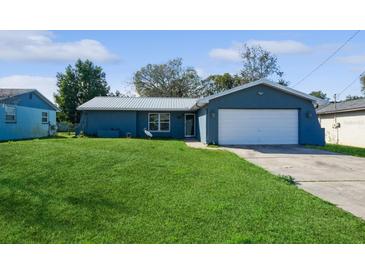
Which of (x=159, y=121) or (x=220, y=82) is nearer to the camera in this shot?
(x=159, y=121)

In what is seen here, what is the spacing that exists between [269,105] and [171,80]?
30.0 m

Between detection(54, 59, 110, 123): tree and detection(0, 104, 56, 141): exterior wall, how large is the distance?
1626cm

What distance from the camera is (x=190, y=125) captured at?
936 inches

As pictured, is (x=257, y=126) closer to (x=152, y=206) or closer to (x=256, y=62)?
(x=152, y=206)

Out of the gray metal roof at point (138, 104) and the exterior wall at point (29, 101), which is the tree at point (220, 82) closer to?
the gray metal roof at point (138, 104)

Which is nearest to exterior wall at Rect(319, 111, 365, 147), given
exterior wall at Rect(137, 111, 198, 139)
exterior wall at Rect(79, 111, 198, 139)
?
exterior wall at Rect(137, 111, 198, 139)

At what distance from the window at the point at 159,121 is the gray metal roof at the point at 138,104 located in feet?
2.15

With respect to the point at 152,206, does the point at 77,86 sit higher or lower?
higher

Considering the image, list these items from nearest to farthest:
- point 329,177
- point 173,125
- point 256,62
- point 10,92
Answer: point 329,177, point 10,92, point 173,125, point 256,62

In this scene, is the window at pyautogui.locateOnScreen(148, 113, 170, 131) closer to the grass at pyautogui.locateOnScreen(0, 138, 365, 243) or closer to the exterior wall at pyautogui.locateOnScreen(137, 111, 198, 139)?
the exterior wall at pyautogui.locateOnScreen(137, 111, 198, 139)

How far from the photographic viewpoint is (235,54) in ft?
138

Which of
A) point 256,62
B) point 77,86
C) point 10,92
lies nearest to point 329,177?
point 10,92

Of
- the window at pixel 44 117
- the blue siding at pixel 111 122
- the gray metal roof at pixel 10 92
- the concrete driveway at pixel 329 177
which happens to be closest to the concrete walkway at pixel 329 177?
the concrete driveway at pixel 329 177
